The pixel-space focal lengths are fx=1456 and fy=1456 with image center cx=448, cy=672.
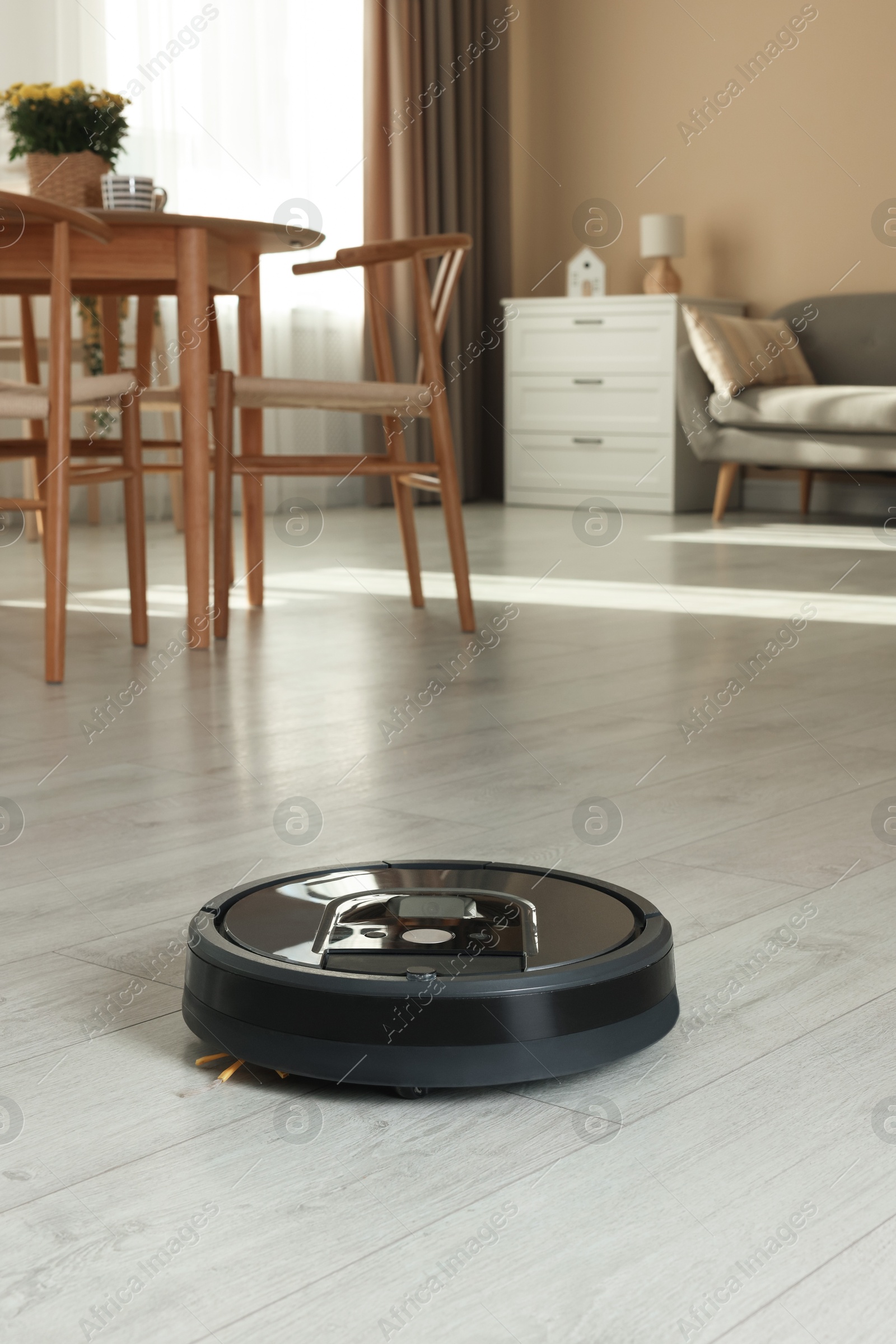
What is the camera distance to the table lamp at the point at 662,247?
587cm

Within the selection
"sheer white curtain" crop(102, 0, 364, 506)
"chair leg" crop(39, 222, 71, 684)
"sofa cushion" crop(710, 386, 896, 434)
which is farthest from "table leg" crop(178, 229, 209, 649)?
"sofa cushion" crop(710, 386, 896, 434)

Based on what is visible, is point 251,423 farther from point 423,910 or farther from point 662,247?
point 662,247

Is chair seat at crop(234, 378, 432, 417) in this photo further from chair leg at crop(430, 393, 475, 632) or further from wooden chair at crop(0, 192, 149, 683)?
wooden chair at crop(0, 192, 149, 683)

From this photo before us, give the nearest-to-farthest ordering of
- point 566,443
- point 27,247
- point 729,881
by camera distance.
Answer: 1. point 729,881
2. point 27,247
3. point 566,443

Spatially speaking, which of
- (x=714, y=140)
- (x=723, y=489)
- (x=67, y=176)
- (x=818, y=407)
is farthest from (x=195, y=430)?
(x=714, y=140)

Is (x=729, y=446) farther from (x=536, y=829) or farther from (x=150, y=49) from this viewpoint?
(x=536, y=829)

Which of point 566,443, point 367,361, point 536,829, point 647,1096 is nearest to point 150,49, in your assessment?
point 367,361

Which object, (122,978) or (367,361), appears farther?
(367,361)

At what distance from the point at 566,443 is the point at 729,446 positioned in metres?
0.87

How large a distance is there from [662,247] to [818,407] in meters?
1.19

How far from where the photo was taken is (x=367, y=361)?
6125mm

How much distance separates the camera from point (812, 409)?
5.12 meters

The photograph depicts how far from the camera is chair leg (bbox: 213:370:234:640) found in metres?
2.63

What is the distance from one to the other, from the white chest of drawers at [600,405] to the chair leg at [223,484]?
3251 mm
